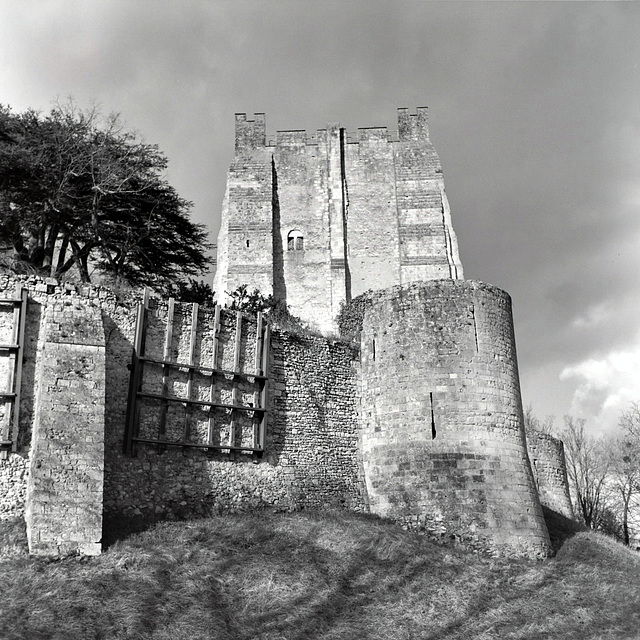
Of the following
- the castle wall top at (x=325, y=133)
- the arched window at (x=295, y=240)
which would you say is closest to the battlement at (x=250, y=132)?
the castle wall top at (x=325, y=133)

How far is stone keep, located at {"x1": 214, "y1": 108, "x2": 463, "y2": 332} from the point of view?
113 feet

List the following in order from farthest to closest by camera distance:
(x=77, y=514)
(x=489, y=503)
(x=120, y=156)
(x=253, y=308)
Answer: (x=253, y=308) < (x=120, y=156) < (x=489, y=503) < (x=77, y=514)

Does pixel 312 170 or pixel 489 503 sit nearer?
pixel 489 503

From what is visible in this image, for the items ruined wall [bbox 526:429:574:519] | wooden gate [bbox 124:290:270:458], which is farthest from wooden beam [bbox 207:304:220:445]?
ruined wall [bbox 526:429:574:519]

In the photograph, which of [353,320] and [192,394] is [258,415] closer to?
[192,394]

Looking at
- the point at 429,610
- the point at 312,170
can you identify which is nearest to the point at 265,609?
the point at 429,610

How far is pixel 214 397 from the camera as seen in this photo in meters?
16.1

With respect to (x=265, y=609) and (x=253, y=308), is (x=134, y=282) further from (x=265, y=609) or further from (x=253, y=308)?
(x=265, y=609)

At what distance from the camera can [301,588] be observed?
12.8 metres

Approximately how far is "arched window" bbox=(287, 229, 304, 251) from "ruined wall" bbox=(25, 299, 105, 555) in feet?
70.2

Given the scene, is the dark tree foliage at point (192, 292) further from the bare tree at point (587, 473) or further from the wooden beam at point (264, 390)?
the bare tree at point (587, 473)

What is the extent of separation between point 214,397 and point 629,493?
2023 cm

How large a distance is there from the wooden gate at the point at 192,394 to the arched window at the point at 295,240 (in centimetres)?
1860

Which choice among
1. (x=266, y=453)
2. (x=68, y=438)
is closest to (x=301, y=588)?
(x=266, y=453)
